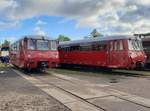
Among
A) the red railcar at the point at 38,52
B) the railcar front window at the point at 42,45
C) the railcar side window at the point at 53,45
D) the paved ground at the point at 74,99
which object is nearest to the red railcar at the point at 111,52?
the railcar side window at the point at 53,45

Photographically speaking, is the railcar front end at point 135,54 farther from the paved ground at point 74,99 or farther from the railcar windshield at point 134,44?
the paved ground at point 74,99

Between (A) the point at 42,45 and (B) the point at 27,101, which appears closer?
(B) the point at 27,101

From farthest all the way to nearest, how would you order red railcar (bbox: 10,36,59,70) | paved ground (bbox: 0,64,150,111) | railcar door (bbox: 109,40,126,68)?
railcar door (bbox: 109,40,126,68) < red railcar (bbox: 10,36,59,70) < paved ground (bbox: 0,64,150,111)

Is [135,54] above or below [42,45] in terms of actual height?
below

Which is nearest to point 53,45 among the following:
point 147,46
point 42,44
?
point 42,44

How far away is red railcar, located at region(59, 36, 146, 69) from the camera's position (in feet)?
74.8

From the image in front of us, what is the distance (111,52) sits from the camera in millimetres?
24047

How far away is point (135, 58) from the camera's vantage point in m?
22.8

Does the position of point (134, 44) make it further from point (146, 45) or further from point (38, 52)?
point (38, 52)

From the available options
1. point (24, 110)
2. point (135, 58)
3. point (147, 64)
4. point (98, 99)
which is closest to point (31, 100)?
point (24, 110)

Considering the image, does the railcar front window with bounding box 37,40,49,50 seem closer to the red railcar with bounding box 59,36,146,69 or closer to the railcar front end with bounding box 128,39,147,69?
the red railcar with bounding box 59,36,146,69

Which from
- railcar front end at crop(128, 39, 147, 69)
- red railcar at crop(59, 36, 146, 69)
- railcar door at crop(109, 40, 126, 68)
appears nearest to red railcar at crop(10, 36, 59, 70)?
red railcar at crop(59, 36, 146, 69)

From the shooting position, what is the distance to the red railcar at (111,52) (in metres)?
22.8

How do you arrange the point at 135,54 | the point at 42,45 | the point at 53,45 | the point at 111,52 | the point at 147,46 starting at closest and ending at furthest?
the point at 135,54
the point at 42,45
the point at 53,45
the point at 111,52
the point at 147,46
